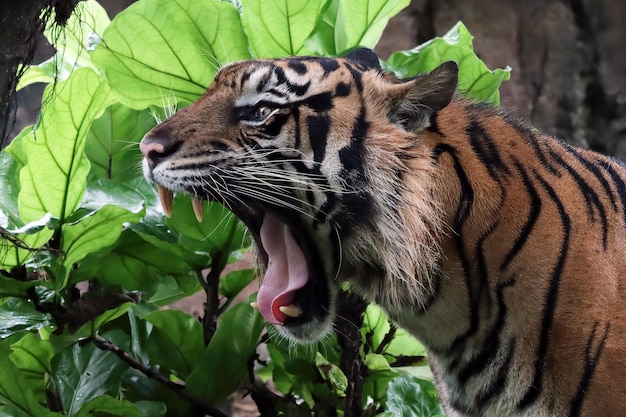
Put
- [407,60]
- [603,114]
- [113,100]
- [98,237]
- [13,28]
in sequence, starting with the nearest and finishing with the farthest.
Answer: [13,28], [98,237], [113,100], [407,60], [603,114]

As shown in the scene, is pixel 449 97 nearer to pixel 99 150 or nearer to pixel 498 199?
pixel 498 199

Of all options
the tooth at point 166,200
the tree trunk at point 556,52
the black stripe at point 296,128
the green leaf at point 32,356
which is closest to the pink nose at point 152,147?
the tooth at point 166,200

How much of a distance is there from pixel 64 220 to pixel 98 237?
11cm

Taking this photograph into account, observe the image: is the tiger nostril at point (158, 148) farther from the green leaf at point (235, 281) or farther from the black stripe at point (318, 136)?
the green leaf at point (235, 281)

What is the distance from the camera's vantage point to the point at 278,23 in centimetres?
187

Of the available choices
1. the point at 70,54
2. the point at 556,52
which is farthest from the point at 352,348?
the point at 556,52

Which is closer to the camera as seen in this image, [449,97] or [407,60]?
[449,97]

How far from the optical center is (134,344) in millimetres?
1923

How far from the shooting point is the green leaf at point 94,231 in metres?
1.68

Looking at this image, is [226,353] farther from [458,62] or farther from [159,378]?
[458,62]

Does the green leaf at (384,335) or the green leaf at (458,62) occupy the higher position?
the green leaf at (458,62)

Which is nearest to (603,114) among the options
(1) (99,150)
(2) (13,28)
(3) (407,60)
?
(3) (407,60)

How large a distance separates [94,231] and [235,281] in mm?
469

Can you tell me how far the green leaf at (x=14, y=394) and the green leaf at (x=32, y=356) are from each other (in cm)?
13
